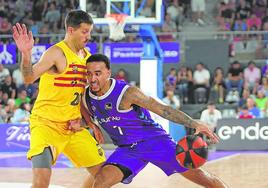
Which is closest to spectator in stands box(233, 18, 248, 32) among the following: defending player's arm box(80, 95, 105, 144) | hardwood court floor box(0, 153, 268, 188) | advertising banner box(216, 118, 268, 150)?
advertising banner box(216, 118, 268, 150)

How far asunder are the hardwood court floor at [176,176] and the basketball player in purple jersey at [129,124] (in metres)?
Answer: 2.58

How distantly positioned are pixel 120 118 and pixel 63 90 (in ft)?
1.99

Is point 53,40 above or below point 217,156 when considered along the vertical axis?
above

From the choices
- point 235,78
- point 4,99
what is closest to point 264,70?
point 235,78

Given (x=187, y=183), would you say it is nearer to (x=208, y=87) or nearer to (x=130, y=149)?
(x=130, y=149)

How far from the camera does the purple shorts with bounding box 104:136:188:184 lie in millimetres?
6254

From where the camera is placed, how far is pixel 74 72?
638cm

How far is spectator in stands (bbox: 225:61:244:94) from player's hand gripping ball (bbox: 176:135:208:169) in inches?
433

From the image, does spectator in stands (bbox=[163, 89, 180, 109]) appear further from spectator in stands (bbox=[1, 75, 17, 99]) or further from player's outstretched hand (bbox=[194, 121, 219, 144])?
player's outstretched hand (bbox=[194, 121, 219, 144])

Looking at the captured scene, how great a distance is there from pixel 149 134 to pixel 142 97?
0.42 meters

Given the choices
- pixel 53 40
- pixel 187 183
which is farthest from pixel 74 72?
pixel 53 40

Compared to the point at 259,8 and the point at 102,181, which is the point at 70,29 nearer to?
the point at 102,181

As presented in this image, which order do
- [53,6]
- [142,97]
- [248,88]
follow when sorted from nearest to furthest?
[142,97] < [248,88] < [53,6]

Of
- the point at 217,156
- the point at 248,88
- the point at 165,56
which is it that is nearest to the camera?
the point at 217,156
